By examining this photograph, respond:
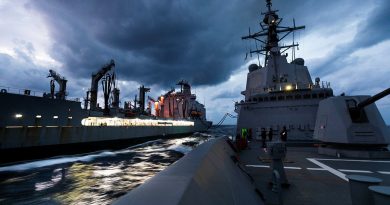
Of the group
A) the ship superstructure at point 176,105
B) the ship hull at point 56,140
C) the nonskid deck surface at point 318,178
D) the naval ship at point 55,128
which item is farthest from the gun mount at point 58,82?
the nonskid deck surface at point 318,178

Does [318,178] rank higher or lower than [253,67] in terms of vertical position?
lower

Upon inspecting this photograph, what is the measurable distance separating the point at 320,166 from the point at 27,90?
23.2 meters

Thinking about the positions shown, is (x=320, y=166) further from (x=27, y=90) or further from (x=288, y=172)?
(x=27, y=90)

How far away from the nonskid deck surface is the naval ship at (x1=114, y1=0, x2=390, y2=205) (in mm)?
17

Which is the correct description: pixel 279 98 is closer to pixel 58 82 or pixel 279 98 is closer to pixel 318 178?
pixel 318 178

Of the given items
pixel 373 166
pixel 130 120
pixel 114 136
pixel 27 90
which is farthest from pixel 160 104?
pixel 373 166

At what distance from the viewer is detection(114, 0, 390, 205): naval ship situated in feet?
6.55

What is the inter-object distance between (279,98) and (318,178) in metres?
14.1

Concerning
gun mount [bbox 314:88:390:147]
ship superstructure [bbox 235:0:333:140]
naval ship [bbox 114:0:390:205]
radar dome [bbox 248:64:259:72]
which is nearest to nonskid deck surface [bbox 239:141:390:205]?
naval ship [bbox 114:0:390:205]

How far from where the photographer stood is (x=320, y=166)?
628 centimetres

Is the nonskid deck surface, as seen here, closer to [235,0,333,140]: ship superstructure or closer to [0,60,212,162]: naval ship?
[235,0,333,140]: ship superstructure

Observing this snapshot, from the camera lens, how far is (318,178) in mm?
4965

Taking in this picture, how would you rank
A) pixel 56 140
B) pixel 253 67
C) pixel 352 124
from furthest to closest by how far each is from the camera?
pixel 253 67, pixel 56 140, pixel 352 124

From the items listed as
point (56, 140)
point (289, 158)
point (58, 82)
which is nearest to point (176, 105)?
point (58, 82)
